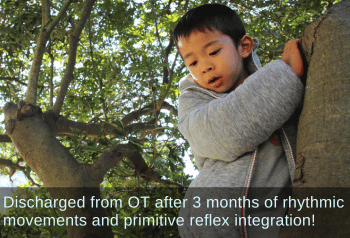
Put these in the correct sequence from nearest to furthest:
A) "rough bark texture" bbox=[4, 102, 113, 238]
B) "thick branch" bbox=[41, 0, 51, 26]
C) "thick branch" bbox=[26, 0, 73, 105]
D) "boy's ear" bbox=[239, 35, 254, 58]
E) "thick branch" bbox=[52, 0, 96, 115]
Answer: "boy's ear" bbox=[239, 35, 254, 58] < "rough bark texture" bbox=[4, 102, 113, 238] < "thick branch" bbox=[26, 0, 73, 105] < "thick branch" bbox=[41, 0, 51, 26] < "thick branch" bbox=[52, 0, 96, 115]

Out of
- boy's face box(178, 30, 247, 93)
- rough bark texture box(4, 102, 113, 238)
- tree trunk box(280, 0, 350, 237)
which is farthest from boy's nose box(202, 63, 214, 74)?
rough bark texture box(4, 102, 113, 238)

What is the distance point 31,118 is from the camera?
2.40 metres

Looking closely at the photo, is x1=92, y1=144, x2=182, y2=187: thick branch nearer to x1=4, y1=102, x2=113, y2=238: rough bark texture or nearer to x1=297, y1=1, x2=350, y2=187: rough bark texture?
x1=4, y1=102, x2=113, y2=238: rough bark texture

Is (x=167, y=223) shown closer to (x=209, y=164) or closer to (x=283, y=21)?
(x=209, y=164)

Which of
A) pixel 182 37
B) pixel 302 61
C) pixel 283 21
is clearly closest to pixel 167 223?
pixel 182 37

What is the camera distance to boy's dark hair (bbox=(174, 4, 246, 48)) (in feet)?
3.75

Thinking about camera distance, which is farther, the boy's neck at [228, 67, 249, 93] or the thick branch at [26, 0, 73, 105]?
the thick branch at [26, 0, 73, 105]

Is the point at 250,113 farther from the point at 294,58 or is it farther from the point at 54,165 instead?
the point at 54,165

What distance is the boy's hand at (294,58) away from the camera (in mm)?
866

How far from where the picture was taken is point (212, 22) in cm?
115

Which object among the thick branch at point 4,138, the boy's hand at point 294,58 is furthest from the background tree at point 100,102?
the boy's hand at point 294,58

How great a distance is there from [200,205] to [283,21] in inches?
112

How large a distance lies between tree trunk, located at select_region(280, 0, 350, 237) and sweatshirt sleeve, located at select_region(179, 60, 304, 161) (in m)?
0.09

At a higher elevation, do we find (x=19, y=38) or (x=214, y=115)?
(x=19, y=38)
